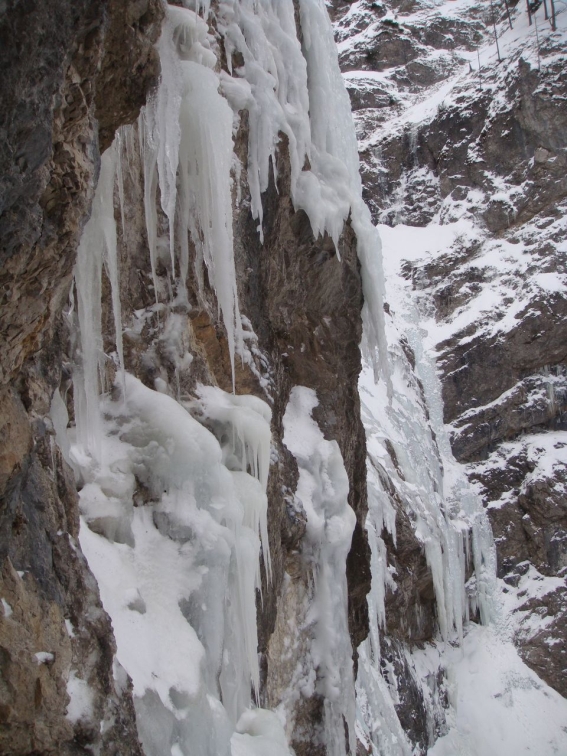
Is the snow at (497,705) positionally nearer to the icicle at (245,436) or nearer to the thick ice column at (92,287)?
the icicle at (245,436)

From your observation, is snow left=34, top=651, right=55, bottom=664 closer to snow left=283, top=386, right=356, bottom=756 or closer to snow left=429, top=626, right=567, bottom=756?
snow left=283, top=386, right=356, bottom=756

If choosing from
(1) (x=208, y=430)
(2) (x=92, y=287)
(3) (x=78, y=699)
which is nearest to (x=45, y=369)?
(2) (x=92, y=287)

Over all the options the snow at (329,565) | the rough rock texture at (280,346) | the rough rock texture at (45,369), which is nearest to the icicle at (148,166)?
the rough rock texture at (280,346)

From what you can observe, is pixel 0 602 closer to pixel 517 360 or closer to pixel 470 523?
pixel 470 523

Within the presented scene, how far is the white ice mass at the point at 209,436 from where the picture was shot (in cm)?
332

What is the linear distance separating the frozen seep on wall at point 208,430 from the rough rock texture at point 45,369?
0.19 metres

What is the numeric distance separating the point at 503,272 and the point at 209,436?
17.6 m

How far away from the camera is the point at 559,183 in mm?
20781

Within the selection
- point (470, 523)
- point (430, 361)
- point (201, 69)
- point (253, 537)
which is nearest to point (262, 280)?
point (201, 69)

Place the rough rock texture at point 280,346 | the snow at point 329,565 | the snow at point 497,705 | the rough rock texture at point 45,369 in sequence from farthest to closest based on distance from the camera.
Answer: the snow at point 497,705
the snow at point 329,565
the rough rock texture at point 280,346
the rough rock texture at point 45,369

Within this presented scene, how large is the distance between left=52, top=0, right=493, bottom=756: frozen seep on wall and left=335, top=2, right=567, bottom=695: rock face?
35.6 ft

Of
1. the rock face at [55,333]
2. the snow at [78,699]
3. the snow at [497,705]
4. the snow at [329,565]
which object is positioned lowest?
the snow at [497,705]

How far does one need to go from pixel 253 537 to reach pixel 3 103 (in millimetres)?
3002

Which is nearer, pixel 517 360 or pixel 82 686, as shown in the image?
pixel 82 686
